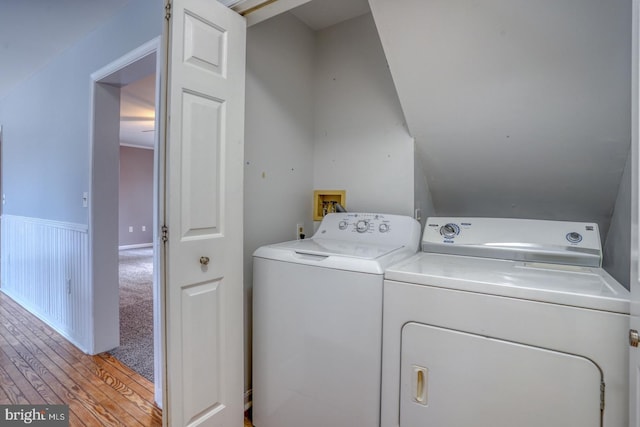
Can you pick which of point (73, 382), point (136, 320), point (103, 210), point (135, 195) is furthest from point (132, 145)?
point (73, 382)

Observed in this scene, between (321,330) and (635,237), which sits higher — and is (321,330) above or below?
below

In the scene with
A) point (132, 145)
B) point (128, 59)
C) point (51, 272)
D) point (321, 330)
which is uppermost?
point (132, 145)

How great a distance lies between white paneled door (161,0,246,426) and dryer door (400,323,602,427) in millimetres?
744

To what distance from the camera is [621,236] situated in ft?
4.68

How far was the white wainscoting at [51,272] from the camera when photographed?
7.36 ft

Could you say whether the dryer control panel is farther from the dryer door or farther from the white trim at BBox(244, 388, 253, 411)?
the white trim at BBox(244, 388, 253, 411)

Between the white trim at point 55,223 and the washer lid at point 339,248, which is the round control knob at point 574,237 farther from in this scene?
the white trim at point 55,223

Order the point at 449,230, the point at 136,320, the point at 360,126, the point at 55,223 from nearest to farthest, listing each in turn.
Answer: the point at 449,230
the point at 360,126
the point at 55,223
the point at 136,320

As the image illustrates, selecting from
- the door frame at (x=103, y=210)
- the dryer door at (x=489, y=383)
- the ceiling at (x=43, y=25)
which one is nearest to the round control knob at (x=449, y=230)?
the dryer door at (x=489, y=383)

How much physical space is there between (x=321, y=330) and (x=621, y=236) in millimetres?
1405

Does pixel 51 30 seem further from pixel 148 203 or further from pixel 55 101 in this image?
pixel 148 203

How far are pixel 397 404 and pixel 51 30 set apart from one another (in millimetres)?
3031

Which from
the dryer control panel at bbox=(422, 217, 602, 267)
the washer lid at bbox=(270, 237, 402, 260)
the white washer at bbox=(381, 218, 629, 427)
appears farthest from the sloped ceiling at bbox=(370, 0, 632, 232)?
the washer lid at bbox=(270, 237, 402, 260)

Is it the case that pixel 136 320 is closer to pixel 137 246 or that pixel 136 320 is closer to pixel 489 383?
pixel 489 383
